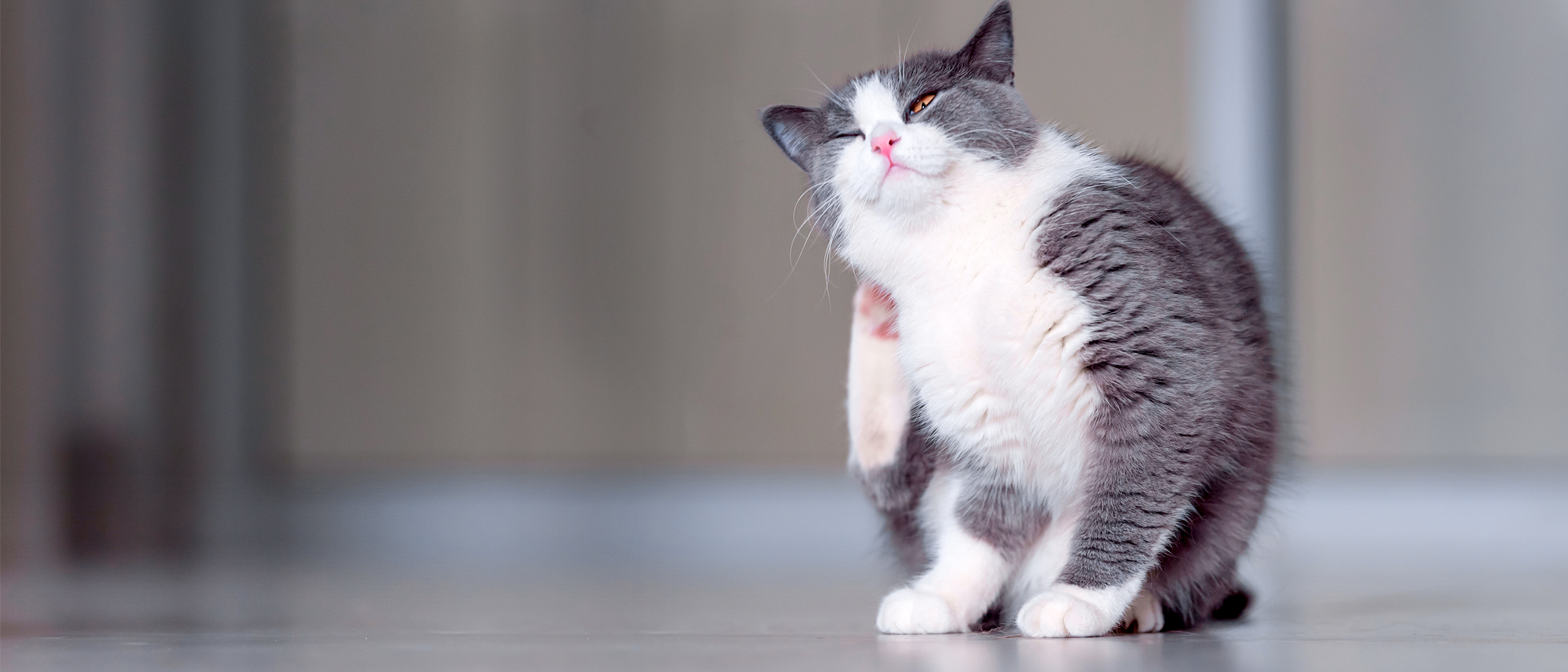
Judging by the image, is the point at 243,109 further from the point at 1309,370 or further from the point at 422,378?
the point at 1309,370

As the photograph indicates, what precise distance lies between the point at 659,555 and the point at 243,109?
1.65 metres

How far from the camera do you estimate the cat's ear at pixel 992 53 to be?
1202mm

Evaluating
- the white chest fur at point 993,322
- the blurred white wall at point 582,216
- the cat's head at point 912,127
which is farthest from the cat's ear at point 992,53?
the blurred white wall at point 582,216

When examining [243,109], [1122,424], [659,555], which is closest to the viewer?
[1122,424]

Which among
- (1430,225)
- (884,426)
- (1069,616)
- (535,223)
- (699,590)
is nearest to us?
(1069,616)

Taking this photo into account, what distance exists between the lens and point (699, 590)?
1750 mm

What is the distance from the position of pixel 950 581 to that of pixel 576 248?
7.05 ft

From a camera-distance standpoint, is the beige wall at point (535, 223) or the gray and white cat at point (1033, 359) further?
the beige wall at point (535, 223)

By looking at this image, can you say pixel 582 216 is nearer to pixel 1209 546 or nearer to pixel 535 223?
pixel 535 223

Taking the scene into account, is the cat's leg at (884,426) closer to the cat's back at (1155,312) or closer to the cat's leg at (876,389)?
the cat's leg at (876,389)

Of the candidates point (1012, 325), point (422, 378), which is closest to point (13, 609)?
point (1012, 325)

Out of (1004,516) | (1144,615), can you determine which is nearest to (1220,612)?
(1144,615)

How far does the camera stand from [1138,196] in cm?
112

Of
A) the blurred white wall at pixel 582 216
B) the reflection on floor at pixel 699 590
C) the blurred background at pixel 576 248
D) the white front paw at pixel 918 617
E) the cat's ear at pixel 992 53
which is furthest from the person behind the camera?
the blurred white wall at pixel 582 216
